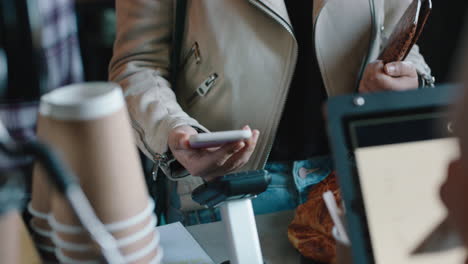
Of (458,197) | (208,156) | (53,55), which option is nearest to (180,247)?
(208,156)

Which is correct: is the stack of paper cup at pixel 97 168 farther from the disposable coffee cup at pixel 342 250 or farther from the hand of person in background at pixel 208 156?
the hand of person in background at pixel 208 156

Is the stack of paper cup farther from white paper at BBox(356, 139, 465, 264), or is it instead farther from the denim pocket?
the denim pocket

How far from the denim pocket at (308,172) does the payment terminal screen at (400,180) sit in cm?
47

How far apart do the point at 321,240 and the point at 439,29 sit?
151 centimetres

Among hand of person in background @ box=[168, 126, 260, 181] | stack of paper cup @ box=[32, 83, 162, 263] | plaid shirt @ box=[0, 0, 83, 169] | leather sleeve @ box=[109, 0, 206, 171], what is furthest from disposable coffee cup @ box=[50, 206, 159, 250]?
plaid shirt @ box=[0, 0, 83, 169]

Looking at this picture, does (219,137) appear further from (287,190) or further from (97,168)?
(287,190)

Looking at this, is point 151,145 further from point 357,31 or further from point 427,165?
point 427,165

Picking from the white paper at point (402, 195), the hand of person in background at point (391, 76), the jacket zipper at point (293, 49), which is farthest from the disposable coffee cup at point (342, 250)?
the jacket zipper at point (293, 49)

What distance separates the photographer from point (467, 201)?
374mm

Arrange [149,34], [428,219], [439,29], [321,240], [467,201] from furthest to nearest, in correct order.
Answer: [439,29], [149,34], [321,240], [428,219], [467,201]

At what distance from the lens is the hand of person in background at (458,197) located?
375 millimetres

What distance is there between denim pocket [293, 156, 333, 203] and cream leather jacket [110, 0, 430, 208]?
10cm

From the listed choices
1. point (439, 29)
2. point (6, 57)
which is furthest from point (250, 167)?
point (439, 29)

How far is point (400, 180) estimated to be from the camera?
505mm
